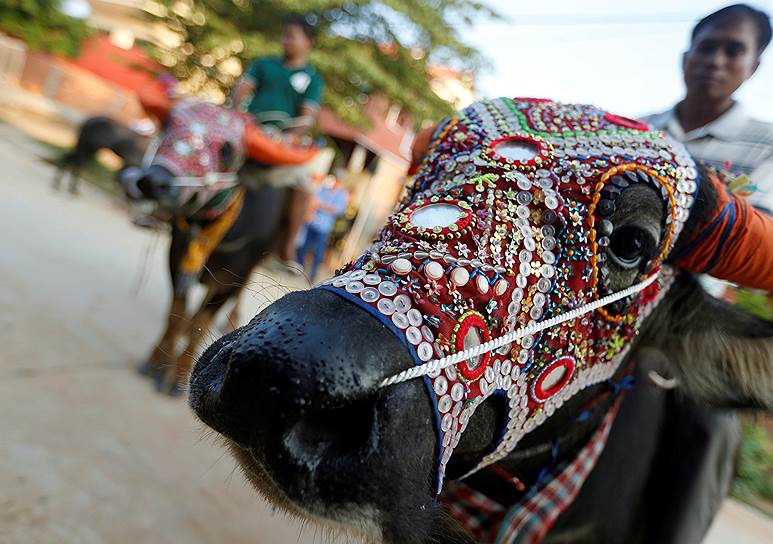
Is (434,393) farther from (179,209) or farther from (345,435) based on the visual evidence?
(179,209)

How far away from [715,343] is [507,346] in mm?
859

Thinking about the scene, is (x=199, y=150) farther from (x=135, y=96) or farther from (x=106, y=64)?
(x=106, y=64)

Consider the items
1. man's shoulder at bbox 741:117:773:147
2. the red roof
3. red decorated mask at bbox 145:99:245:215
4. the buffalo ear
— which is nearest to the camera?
the buffalo ear

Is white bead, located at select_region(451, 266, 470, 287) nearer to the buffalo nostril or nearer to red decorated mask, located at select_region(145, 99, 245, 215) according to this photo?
the buffalo nostril

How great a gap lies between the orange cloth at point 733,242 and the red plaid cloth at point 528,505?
20.4 inches

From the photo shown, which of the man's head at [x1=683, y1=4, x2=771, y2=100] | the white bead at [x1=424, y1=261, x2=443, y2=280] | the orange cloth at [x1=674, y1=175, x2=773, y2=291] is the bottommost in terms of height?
the white bead at [x1=424, y1=261, x2=443, y2=280]

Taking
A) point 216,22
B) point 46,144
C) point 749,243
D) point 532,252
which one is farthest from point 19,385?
point 46,144

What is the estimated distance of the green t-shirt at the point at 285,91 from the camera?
4320mm

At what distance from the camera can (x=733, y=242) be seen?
1.43 m

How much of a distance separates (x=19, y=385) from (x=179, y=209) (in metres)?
1.27

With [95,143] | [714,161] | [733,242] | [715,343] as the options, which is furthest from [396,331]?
[95,143]

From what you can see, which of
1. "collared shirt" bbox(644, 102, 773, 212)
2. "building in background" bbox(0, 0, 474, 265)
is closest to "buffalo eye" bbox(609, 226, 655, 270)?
"collared shirt" bbox(644, 102, 773, 212)

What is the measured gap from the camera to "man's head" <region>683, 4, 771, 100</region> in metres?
1.86

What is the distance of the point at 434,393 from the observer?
967mm
